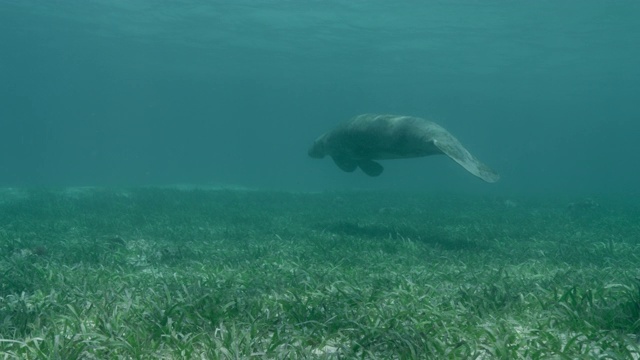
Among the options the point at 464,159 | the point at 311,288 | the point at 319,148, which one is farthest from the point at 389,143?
the point at 311,288

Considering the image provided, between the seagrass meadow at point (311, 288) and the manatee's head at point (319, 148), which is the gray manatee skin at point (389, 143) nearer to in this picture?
the manatee's head at point (319, 148)

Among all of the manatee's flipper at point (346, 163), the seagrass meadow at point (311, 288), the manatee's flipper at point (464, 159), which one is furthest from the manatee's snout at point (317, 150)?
the manatee's flipper at point (464, 159)

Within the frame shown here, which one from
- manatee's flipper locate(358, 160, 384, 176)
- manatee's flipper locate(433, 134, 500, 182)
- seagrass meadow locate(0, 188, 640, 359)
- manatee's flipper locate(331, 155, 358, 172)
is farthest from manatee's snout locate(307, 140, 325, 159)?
manatee's flipper locate(433, 134, 500, 182)

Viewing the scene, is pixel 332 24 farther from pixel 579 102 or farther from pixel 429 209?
pixel 579 102

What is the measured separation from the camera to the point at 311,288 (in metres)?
5.56

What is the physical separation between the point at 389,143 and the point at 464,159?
2139 mm

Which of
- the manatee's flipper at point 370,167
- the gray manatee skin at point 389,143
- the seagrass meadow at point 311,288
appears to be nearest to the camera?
the seagrass meadow at point 311,288

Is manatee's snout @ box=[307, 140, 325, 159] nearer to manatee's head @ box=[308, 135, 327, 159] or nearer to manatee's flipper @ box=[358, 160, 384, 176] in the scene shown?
manatee's head @ box=[308, 135, 327, 159]

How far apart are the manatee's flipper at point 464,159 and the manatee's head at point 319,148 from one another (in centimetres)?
473

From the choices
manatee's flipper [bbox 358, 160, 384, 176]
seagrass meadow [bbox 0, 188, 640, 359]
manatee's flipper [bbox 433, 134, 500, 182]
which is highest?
manatee's flipper [bbox 433, 134, 500, 182]

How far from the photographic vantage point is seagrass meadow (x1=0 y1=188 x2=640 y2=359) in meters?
3.62

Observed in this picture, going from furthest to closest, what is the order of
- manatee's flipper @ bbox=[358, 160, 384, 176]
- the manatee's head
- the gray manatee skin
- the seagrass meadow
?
the manatee's head, manatee's flipper @ bbox=[358, 160, 384, 176], the gray manatee skin, the seagrass meadow

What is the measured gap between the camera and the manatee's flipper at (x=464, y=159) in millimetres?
9445

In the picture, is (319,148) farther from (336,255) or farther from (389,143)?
(336,255)
